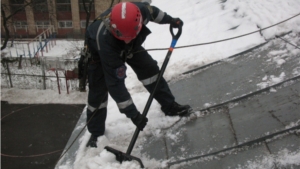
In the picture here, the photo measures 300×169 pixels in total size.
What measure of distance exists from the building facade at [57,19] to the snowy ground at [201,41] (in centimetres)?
1699

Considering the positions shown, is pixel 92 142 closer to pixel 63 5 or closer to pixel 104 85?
pixel 104 85

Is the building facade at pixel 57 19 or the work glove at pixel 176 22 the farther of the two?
the building facade at pixel 57 19

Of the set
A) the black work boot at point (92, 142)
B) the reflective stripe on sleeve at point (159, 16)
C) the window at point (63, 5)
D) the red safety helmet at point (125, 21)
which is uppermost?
the red safety helmet at point (125, 21)

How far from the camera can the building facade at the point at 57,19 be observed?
72.5ft


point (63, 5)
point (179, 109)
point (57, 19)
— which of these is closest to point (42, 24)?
point (57, 19)

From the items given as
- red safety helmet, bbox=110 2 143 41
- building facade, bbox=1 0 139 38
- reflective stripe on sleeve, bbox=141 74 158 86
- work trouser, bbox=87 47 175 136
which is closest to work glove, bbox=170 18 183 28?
work trouser, bbox=87 47 175 136

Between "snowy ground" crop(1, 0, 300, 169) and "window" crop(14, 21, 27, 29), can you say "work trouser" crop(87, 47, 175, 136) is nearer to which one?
"snowy ground" crop(1, 0, 300, 169)

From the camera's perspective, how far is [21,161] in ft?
22.0

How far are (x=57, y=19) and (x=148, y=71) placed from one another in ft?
71.6

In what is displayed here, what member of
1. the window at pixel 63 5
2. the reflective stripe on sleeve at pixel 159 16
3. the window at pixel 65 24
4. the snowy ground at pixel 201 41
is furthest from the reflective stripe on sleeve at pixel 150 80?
the window at pixel 65 24

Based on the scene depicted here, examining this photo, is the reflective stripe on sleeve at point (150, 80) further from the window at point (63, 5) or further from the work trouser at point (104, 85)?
the window at point (63, 5)

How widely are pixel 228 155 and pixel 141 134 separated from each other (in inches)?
41.3

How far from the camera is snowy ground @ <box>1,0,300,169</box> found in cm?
304

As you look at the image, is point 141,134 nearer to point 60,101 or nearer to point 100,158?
point 100,158
